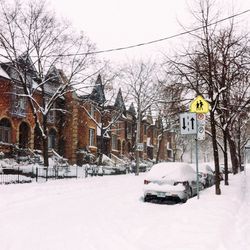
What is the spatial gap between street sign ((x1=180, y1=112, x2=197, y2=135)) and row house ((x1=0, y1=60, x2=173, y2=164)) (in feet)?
52.5

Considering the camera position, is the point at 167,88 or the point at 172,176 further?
the point at 167,88

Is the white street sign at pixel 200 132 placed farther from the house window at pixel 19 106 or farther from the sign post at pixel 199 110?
the house window at pixel 19 106

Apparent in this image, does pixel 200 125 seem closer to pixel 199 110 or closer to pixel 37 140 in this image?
pixel 199 110

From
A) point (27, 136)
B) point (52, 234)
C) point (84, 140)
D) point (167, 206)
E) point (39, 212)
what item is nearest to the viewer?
point (52, 234)

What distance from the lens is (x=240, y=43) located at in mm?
17891

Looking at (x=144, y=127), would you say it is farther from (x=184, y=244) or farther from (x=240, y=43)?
(x=184, y=244)

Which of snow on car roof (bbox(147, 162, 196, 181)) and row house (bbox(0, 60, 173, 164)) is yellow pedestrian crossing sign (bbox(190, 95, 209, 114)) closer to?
snow on car roof (bbox(147, 162, 196, 181))

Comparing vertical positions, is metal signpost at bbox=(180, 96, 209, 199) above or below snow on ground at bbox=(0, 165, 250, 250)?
above

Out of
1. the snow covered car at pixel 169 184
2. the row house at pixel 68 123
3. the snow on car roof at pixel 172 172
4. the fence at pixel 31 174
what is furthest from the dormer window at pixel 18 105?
the snow covered car at pixel 169 184

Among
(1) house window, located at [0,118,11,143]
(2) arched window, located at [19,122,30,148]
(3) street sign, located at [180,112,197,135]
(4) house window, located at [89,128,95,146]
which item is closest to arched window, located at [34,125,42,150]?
(2) arched window, located at [19,122,30,148]

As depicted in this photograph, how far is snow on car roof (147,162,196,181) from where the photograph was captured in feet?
47.1

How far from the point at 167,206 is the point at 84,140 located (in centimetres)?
2905

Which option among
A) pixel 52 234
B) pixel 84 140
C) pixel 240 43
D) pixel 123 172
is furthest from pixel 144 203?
pixel 84 140

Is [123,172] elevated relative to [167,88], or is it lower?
lower
